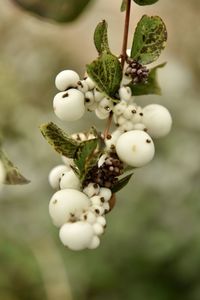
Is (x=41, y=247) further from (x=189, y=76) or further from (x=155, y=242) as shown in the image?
(x=189, y=76)

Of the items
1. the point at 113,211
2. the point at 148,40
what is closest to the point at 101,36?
the point at 148,40

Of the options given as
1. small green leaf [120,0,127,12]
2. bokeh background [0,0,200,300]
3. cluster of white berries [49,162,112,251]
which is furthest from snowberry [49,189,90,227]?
bokeh background [0,0,200,300]

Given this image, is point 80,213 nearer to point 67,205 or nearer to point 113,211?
point 67,205

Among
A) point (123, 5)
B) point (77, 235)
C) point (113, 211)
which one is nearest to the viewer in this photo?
point (77, 235)

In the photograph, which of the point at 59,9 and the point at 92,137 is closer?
the point at 92,137

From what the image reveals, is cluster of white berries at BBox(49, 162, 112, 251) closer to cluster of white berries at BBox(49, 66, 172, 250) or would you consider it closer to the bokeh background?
cluster of white berries at BBox(49, 66, 172, 250)

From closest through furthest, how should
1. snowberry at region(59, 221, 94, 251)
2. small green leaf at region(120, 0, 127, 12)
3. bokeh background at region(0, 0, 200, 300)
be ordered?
snowberry at region(59, 221, 94, 251) < small green leaf at region(120, 0, 127, 12) < bokeh background at region(0, 0, 200, 300)

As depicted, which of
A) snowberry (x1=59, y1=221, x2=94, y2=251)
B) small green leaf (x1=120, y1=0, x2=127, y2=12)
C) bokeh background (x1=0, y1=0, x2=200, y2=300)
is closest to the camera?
snowberry (x1=59, y1=221, x2=94, y2=251)
